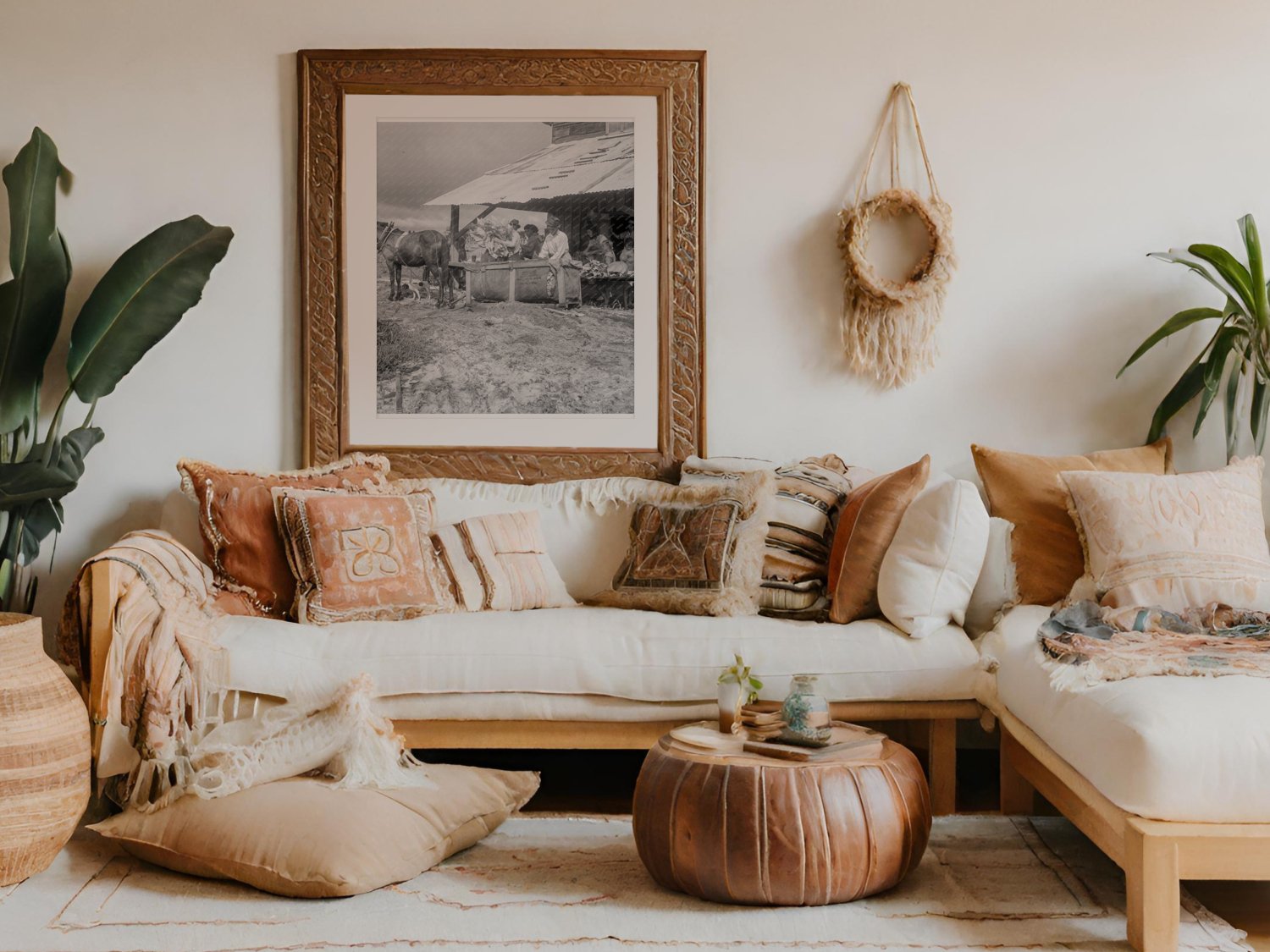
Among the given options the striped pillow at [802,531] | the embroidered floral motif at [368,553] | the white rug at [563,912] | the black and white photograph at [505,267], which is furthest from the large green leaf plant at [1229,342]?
the embroidered floral motif at [368,553]

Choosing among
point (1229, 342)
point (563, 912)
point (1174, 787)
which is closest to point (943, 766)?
point (1174, 787)

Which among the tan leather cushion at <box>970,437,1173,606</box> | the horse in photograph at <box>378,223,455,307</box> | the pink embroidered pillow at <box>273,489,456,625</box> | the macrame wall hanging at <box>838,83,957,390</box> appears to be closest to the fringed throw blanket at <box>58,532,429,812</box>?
the pink embroidered pillow at <box>273,489,456,625</box>

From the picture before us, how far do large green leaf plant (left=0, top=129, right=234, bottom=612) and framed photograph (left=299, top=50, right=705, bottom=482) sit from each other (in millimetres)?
408

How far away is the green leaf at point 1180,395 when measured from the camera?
3.51m

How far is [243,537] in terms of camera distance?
10.7 feet

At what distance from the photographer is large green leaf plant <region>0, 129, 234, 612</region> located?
133 inches

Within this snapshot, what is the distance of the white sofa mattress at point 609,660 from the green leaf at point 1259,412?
→ 122cm

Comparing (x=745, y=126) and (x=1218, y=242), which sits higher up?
(x=745, y=126)

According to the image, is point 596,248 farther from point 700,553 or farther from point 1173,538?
point 1173,538

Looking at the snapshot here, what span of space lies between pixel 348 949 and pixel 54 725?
0.87m

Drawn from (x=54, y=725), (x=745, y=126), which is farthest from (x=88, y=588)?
(x=745, y=126)

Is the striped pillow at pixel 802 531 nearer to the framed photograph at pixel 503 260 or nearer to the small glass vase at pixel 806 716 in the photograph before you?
the framed photograph at pixel 503 260

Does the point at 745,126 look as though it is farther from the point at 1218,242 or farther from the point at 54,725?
the point at 54,725

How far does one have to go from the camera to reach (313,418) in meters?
3.70
